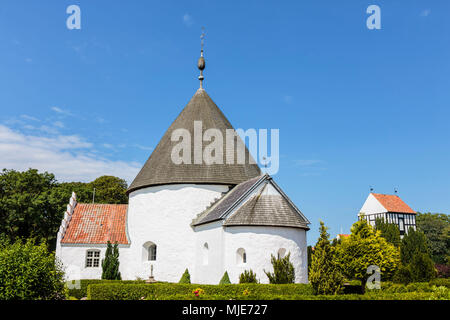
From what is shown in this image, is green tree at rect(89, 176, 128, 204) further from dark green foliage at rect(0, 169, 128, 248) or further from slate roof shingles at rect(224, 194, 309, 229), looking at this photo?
slate roof shingles at rect(224, 194, 309, 229)

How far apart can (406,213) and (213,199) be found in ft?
127

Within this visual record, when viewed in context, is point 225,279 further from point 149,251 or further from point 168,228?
point 149,251

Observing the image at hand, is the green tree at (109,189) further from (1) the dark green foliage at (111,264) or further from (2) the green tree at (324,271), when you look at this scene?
(2) the green tree at (324,271)

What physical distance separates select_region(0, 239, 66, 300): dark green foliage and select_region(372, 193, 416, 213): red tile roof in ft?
160

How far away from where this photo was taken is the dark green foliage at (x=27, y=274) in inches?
559

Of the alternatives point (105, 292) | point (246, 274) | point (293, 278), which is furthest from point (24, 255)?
point (293, 278)

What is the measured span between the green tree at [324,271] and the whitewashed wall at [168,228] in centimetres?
1124

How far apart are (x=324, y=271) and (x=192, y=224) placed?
1183 centimetres

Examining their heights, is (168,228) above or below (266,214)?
below

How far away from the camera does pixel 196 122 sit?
3116 cm

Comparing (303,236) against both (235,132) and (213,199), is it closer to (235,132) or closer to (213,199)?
(213,199)

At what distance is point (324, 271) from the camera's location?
17.5m

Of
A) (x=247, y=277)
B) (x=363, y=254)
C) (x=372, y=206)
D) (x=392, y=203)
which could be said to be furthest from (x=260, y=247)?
(x=392, y=203)

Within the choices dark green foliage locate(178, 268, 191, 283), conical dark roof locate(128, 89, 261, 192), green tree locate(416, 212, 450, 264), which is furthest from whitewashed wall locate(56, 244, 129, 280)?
green tree locate(416, 212, 450, 264)
